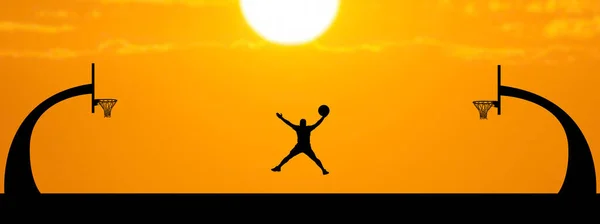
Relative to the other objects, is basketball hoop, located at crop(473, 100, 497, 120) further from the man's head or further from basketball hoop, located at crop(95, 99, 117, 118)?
basketball hoop, located at crop(95, 99, 117, 118)

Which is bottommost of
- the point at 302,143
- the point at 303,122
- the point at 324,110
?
the point at 302,143

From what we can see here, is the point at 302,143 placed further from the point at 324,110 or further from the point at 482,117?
the point at 482,117

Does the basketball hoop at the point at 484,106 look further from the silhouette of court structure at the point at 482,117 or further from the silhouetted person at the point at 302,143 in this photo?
the silhouetted person at the point at 302,143

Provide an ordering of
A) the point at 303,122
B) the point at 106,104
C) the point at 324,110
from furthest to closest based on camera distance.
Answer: the point at 106,104 < the point at 303,122 < the point at 324,110

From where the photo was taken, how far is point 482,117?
34375 millimetres

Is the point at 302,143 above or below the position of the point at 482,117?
below

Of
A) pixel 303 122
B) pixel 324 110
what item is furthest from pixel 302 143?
pixel 324 110

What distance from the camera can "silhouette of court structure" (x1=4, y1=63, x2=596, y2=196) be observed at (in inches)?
1316

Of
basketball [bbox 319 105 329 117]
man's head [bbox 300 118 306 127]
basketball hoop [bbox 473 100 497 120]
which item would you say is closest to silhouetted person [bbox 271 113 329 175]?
man's head [bbox 300 118 306 127]
